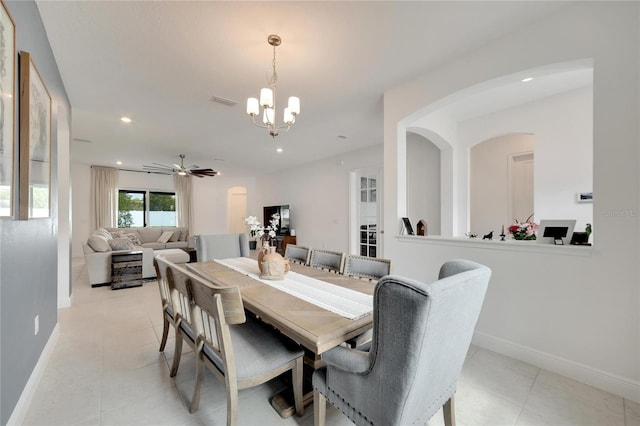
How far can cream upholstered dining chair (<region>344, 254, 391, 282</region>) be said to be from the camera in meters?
2.07

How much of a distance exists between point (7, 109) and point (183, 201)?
8.35 metres

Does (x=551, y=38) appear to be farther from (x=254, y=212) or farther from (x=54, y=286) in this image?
(x=254, y=212)

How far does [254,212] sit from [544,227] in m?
8.29

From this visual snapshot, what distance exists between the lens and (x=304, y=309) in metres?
1.40

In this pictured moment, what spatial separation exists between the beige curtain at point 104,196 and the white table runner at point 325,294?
25.8ft

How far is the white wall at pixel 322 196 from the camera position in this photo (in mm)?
5977

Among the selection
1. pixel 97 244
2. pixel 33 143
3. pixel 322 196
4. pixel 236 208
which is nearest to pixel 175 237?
pixel 236 208

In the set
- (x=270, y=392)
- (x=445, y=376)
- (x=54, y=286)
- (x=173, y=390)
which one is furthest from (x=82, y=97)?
(x=445, y=376)

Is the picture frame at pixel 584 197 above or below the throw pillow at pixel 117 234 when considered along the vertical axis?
above

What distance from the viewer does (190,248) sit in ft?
22.4

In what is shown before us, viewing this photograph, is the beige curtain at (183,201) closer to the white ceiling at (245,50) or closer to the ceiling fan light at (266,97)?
the white ceiling at (245,50)

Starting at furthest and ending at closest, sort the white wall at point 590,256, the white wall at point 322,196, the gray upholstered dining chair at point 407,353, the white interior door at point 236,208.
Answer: the white interior door at point 236,208, the white wall at point 322,196, the white wall at point 590,256, the gray upholstered dining chair at point 407,353

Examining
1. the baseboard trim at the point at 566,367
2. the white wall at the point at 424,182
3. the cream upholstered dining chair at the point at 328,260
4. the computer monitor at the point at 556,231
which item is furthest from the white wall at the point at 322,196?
the baseboard trim at the point at 566,367

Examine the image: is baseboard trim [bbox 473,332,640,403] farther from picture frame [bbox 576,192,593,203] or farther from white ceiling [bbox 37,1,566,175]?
white ceiling [bbox 37,1,566,175]
